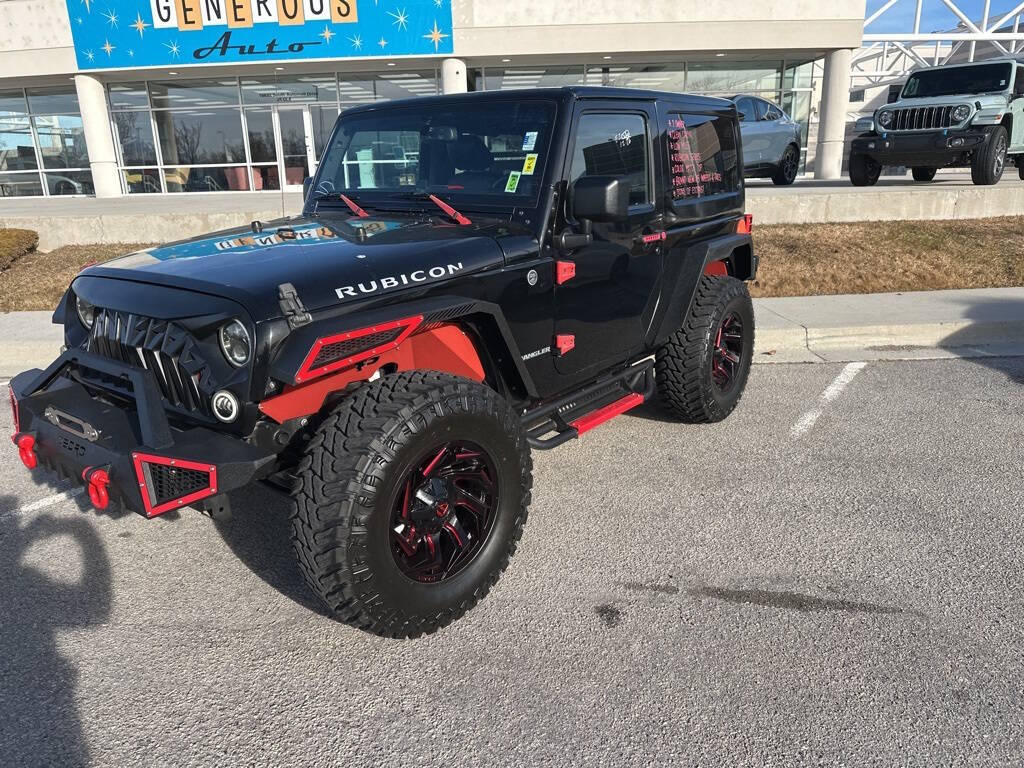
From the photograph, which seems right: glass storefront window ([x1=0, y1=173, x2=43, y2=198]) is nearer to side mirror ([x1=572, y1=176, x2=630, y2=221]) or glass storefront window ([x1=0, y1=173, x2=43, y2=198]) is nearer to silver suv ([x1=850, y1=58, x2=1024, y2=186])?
silver suv ([x1=850, y1=58, x2=1024, y2=186])

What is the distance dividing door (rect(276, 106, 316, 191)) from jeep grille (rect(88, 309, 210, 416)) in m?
17.7

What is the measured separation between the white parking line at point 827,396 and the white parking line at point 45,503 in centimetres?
427

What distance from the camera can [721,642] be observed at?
278 cm

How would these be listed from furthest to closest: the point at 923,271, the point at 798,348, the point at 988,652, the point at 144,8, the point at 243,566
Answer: the point at 144,8, the point at 923,271, the point at 798,348, the point at 243,566, the point at 988,652

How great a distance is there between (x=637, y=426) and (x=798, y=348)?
2.76 metres

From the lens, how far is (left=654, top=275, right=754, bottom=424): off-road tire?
4.50m

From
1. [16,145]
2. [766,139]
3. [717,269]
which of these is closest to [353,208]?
[717,269]

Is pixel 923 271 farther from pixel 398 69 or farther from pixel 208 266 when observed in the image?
pixel 398 69

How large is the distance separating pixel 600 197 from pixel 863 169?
44.2 ft

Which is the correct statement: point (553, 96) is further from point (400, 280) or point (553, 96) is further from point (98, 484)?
point (98, 484)

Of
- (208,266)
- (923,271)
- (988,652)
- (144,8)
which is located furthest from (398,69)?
(988,652)

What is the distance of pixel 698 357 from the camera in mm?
4492

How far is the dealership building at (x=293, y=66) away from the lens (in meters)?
17.7

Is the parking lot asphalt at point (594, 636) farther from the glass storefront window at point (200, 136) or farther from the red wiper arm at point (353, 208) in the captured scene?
the glass storefront window at point (200, 136)
